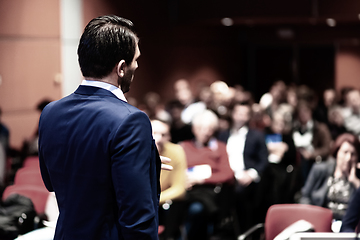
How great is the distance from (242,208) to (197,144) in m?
0.91

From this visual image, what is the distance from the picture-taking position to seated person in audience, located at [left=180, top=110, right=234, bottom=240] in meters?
4.89

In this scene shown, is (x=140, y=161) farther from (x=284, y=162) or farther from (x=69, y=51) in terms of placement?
(x=69, y=51)

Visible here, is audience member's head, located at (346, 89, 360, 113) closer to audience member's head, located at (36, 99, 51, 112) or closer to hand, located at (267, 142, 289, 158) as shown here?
hand, located at (267, 142, 289, 158)

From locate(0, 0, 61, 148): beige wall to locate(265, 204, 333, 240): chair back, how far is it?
3811mm

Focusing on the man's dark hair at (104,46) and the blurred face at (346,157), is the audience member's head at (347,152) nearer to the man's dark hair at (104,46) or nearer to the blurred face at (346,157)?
the blurred face at (346,157)

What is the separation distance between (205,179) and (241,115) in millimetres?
1265

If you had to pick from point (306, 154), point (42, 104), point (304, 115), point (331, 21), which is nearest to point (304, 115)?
point (304, 115)

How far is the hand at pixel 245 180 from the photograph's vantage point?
5.45m

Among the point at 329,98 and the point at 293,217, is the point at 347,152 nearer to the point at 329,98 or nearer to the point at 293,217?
the point at 293,217

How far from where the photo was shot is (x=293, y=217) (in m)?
3.46

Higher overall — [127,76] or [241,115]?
[127,76]

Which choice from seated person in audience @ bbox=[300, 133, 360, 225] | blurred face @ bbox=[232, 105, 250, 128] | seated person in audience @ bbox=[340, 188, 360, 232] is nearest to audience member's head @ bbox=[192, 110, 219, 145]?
blurred face @ bbox=[232, 105, 250, 128]

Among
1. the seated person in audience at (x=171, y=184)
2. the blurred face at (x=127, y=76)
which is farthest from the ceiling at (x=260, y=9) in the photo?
the blurred face at (x=127, y=76)

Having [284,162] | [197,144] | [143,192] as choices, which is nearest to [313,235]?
[143,192]
